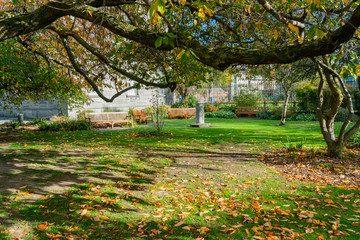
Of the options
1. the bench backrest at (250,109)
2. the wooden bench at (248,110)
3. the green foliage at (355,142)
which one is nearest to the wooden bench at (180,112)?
the wooden bench at (248,110)

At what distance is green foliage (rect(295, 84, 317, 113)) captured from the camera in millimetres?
20500

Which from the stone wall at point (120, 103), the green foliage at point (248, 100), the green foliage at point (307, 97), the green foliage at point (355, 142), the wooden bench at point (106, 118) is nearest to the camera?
the green foliage at point (355, 142)

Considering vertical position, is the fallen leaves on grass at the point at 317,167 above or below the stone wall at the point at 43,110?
below

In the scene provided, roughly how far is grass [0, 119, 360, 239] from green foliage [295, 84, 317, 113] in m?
15.4

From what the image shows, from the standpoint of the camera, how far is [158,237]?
3385mm

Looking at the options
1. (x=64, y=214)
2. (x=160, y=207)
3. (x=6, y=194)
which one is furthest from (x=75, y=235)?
(x=6, y=194)

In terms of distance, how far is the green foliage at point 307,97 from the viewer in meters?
20.5

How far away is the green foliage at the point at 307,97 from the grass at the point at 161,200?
50.6 ft

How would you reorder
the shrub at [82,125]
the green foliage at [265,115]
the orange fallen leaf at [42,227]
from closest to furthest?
the orange fallen leaf at [42,227], the shrub at [82,125], the green foliage at [265,115]

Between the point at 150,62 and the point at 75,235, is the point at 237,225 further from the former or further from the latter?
the point at 150,62

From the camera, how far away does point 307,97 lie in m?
20.7

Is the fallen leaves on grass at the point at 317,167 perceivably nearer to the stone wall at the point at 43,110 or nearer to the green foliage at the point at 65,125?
the green foliage at the point at 65,125

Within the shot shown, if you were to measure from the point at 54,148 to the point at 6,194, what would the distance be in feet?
14.3

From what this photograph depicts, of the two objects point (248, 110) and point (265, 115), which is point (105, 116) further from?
point (248, 110)
